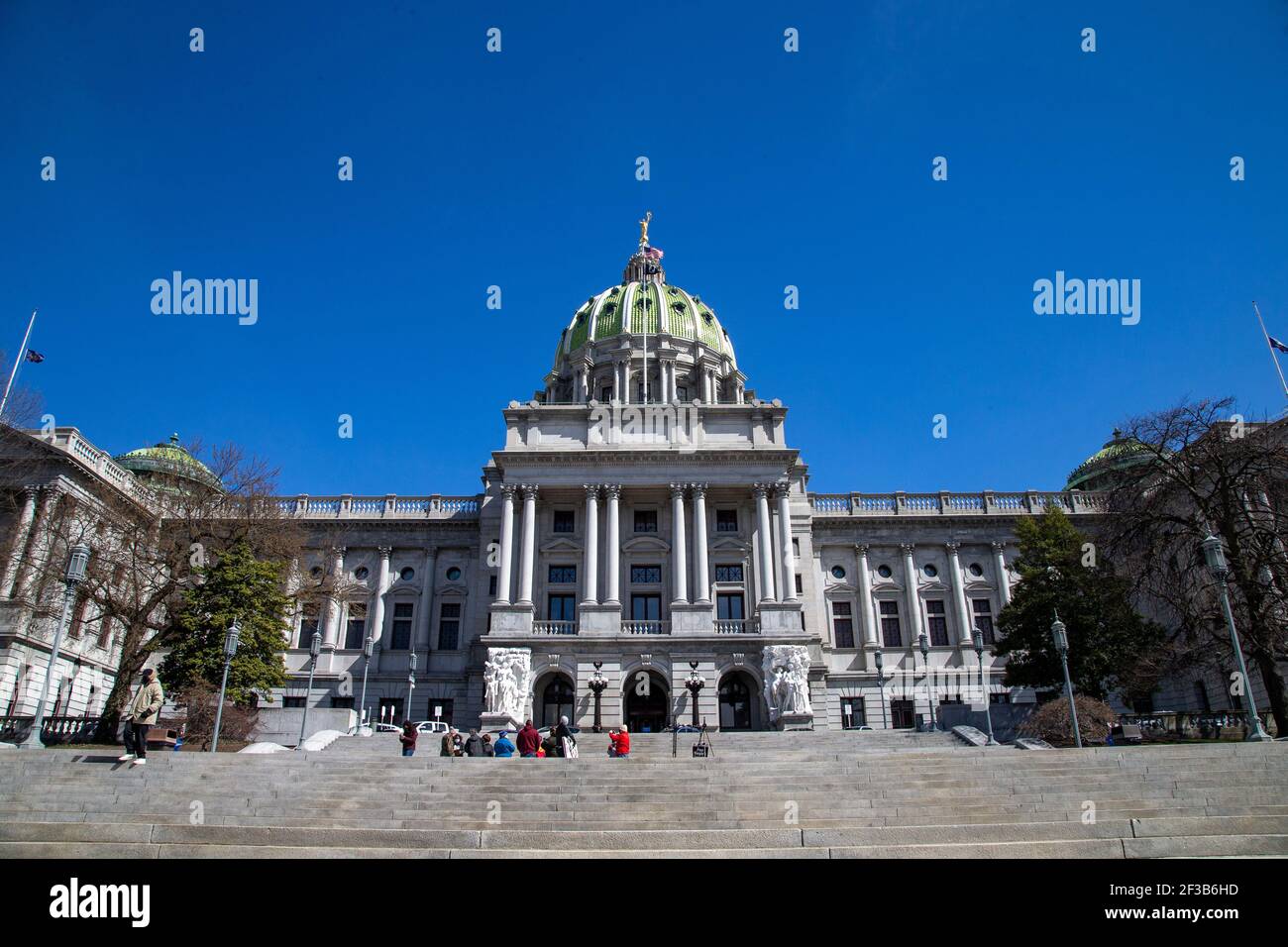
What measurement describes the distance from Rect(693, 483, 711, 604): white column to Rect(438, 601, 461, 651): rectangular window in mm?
15800

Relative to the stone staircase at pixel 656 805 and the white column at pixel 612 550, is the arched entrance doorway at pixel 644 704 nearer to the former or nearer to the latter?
the white column at pixel 612 550

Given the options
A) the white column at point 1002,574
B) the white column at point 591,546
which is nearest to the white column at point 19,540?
the white column at point 591,546

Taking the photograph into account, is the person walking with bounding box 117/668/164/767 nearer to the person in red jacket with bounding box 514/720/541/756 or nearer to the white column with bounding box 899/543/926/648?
the person in red jacket with bounding box 514/720/541/756

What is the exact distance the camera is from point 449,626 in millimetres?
51594

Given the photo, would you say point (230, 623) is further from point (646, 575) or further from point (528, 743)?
point (646, 575)

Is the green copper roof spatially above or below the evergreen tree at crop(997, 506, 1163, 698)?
above

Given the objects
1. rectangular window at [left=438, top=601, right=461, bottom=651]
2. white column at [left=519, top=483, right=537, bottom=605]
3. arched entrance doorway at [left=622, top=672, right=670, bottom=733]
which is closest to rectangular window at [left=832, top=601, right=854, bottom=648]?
arched entrance doorway at [left=622, top=672, right=670, bottom=733]

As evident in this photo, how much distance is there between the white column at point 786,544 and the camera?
4384 cm

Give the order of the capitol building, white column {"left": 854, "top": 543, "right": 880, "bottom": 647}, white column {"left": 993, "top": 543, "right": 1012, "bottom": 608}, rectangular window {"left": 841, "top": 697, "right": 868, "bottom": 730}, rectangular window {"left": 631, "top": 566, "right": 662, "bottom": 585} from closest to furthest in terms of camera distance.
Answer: the capitol building
rectangular window {"left": 631, "top": 566, "right": 662, "bottom": 585}
rectangular window {"left": 841, "top": 697, "right": 868, "bottom": 730}
white column {"left": 854, "top": 543, "right": 880, "bottom": 647}
white column {"left": 993, "top": 543, "right": 1012, "bottom": 608}

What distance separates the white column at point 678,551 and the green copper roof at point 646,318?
25764 millimetres

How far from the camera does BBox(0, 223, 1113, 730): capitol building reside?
41312 millimetres

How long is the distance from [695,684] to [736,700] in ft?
24.0
